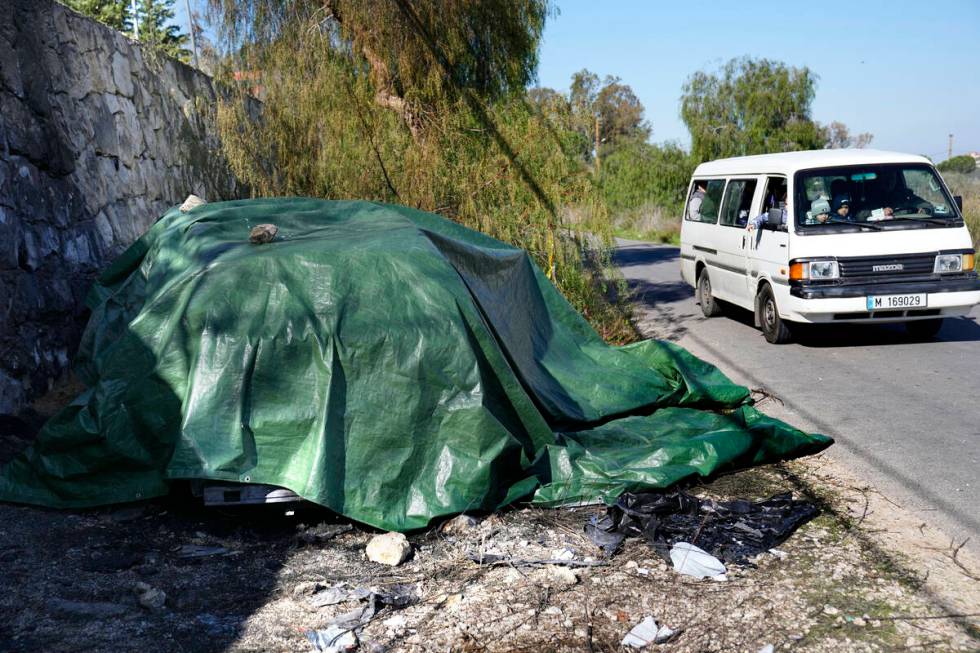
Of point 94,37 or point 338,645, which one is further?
point 94,37

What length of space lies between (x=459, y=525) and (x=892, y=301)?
259 inches

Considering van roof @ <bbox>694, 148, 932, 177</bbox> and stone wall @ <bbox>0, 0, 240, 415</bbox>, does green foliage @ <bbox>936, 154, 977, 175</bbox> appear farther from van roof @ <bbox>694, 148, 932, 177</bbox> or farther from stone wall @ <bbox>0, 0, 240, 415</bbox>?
stone wall @ <bbox>0, 0, 240, 415</bbox>

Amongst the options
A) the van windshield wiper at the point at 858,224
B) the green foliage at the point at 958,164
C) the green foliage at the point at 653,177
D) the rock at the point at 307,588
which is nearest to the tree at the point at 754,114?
the green foliage at the point at 653,177

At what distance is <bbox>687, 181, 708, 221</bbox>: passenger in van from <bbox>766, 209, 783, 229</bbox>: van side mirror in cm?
277

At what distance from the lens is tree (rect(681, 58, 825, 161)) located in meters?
35.4

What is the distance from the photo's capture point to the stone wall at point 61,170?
6.75m

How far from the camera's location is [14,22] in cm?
694

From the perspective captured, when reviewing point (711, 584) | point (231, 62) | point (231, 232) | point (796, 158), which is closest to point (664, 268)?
point (796, 158)

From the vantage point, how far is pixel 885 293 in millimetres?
9797

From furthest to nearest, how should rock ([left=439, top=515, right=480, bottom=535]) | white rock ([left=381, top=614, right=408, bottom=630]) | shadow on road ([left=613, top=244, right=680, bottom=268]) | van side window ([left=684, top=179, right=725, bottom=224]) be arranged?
shadow on road ([left=613, top=244, right=680, bottom=268])
van side window ([left=684, top=179, right=725, bottom=224])
rock ([left=439, top=515, right=480, bottom=535])
white rock ([left=381, top=614, right=408, bottom=630])

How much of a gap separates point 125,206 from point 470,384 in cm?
492

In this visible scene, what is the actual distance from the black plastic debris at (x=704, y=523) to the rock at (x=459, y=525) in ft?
2.02

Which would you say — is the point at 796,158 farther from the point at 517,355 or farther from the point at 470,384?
the point at 470,384

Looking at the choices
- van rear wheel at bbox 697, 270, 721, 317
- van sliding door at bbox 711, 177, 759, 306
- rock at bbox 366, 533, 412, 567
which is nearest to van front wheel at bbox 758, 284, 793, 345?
van sliding door at bbox 711, 177, 759, 306
